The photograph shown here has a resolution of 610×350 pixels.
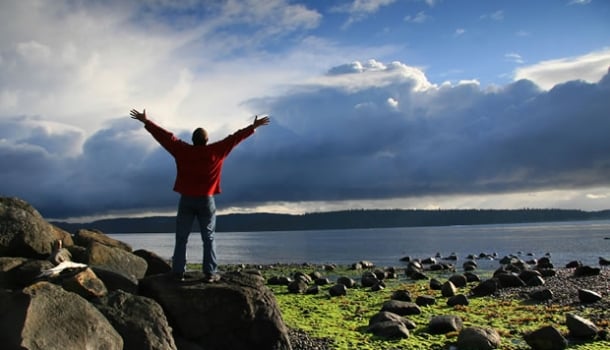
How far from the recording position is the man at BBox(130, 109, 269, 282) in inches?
483

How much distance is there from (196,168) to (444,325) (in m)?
9.85

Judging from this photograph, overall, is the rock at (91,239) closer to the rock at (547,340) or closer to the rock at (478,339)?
the rock at (478,339)

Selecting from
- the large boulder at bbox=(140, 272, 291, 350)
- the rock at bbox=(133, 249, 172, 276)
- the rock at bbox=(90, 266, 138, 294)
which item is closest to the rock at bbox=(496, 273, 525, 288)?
the large boulder at bbox=(140, 272, 291, 350)

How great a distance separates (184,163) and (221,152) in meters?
0.88

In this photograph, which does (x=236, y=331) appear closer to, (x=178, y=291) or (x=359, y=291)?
Answer: (x=178, y=291)

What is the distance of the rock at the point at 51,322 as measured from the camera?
880cm

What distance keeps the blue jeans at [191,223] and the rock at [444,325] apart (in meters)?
8.00

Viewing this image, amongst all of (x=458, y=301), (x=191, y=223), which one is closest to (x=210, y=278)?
(x=191, y=223)

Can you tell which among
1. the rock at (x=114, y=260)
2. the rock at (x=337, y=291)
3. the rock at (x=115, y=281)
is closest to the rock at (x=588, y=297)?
the rock at (x=337, y=291)

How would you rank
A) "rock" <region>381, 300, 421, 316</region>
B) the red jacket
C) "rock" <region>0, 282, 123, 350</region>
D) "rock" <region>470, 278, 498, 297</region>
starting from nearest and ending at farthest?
"rock" <region>0, 282, 123, 350</region> → the red jacket → "rock" <region>381, 300, 421, 316</region> → "rock" <region>470, 278, 498, 297</region>

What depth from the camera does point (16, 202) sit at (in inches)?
587

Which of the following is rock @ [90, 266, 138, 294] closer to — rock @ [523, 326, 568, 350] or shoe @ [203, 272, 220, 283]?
shoe @ [203, 272, 220, 283]

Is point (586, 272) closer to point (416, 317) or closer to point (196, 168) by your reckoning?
point (416, 317)

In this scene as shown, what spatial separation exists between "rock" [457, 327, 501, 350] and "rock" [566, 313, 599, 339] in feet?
9.17
